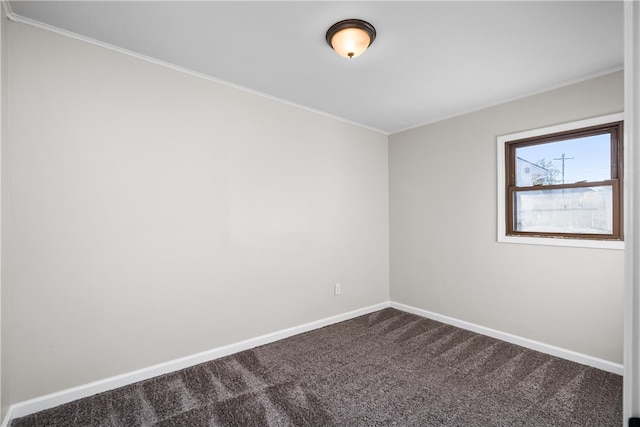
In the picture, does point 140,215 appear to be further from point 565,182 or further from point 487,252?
point 565,182

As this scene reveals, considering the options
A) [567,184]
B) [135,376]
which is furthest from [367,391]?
[567,184]

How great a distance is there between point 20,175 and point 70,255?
576 mm

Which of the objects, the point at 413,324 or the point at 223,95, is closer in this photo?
the point at 223,95

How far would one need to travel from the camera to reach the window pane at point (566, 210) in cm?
262

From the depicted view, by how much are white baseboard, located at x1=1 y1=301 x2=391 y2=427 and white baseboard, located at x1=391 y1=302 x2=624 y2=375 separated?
57.5 inches

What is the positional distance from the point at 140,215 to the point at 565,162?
3.74m

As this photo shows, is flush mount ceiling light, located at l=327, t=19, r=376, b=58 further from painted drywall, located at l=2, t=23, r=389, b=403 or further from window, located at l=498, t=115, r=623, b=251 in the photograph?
window, located at l=498, t=115, r=623, b=251

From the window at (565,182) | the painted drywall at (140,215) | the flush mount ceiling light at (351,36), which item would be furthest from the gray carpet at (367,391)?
the flush mount ceiling light at (351,36)

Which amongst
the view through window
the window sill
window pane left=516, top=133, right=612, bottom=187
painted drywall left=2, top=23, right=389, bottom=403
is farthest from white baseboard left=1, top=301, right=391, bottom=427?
window pane left=516, top=133, right=612, bottom=187

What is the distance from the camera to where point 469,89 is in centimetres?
290

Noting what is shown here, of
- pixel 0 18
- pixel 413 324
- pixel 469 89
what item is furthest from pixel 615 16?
pixel 0 18

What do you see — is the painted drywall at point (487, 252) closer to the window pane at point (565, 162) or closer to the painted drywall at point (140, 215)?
the window pane at point (565, 162)

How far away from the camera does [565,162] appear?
286 cm

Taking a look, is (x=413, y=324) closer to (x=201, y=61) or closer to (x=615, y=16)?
(x=615, y=16)
